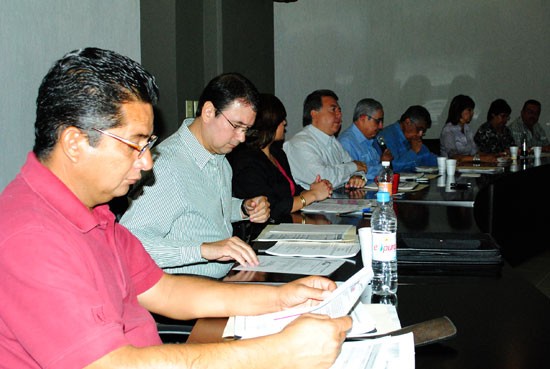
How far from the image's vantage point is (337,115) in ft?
13.9

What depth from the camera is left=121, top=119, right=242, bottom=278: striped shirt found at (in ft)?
6.26

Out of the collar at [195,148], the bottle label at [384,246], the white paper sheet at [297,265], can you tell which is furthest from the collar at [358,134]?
the bottle label at [384,246]

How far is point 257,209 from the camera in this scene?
2.45 metres

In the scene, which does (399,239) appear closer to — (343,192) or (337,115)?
(343,192)

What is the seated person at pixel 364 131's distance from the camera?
4770 mm

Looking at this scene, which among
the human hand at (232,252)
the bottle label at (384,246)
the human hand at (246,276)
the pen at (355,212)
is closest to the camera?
the bottle label at (384,246)

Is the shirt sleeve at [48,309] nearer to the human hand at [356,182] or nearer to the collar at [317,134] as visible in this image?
the human hand at [356,182]

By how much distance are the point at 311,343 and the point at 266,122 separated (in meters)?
2.25

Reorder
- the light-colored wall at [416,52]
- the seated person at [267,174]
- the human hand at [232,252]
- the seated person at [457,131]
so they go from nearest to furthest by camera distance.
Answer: the human hand at [232,252] → the seated person at [267,174] → the seated person at [457,131] → the light-colored wall at [416,52]

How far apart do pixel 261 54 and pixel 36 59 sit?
334cm

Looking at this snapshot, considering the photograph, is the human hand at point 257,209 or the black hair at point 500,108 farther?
the black hair at point 500,108

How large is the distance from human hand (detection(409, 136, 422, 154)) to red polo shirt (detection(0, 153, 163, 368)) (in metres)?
4.82

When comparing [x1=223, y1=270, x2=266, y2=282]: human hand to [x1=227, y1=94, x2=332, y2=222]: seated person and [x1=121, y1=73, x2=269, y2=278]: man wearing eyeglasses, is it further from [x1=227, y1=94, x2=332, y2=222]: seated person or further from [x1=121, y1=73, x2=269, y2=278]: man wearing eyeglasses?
[x1=227, y1=94, x2=332, y2=222]: seated person

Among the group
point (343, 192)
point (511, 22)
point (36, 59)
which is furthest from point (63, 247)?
point (511, 22)
